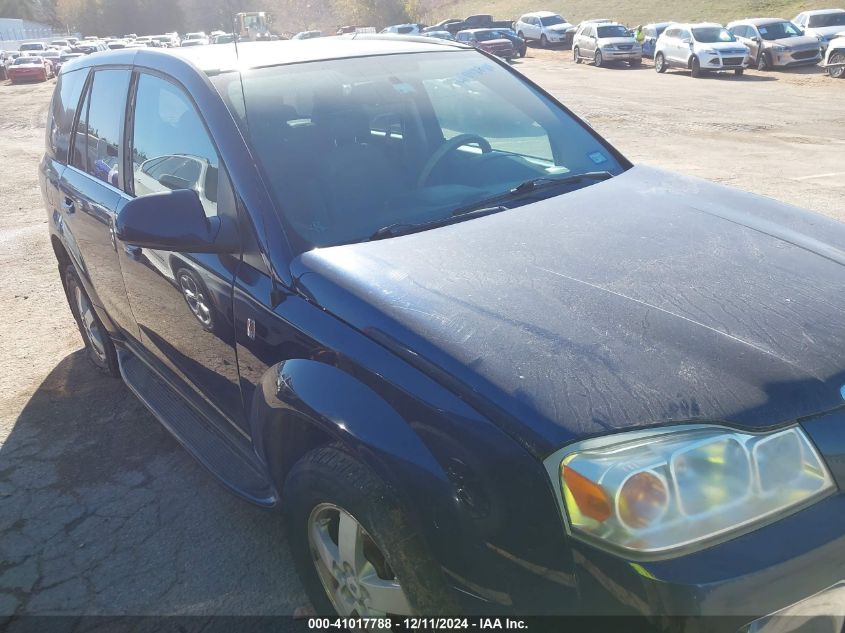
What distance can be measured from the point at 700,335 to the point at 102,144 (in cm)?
300

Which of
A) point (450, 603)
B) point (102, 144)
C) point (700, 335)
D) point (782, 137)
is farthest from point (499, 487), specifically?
point (782, 137)

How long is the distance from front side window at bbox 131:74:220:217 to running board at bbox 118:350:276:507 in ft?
3.03

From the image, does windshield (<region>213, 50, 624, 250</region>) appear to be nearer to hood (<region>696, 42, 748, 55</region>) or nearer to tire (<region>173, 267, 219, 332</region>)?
tire (<region>173, 267, 219, 332</region>)

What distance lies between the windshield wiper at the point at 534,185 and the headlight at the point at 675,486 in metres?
1.32

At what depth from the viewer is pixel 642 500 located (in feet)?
5.41

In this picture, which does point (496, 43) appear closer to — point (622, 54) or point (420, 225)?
point (622, 54)

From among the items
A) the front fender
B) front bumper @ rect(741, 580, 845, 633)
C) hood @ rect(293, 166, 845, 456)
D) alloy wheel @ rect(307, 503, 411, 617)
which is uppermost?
hood @ rect(293, 166, 845, 456)

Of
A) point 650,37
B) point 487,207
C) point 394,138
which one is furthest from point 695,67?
point 487,207

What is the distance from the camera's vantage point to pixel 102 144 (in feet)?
12.3

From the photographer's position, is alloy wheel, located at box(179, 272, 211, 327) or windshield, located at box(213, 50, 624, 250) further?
alloy wheel, located at box(179, 272, 211, 327)

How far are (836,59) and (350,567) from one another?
80.3ft

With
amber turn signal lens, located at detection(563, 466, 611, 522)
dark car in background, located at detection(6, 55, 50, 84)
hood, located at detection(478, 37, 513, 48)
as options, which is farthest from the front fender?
dark car in background, located at detection(6, 55, 50, 84)

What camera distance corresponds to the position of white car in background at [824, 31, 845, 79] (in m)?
21.9

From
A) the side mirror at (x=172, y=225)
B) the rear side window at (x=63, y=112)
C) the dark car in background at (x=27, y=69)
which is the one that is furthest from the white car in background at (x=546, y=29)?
the side mirror at (x=172, y=225)
